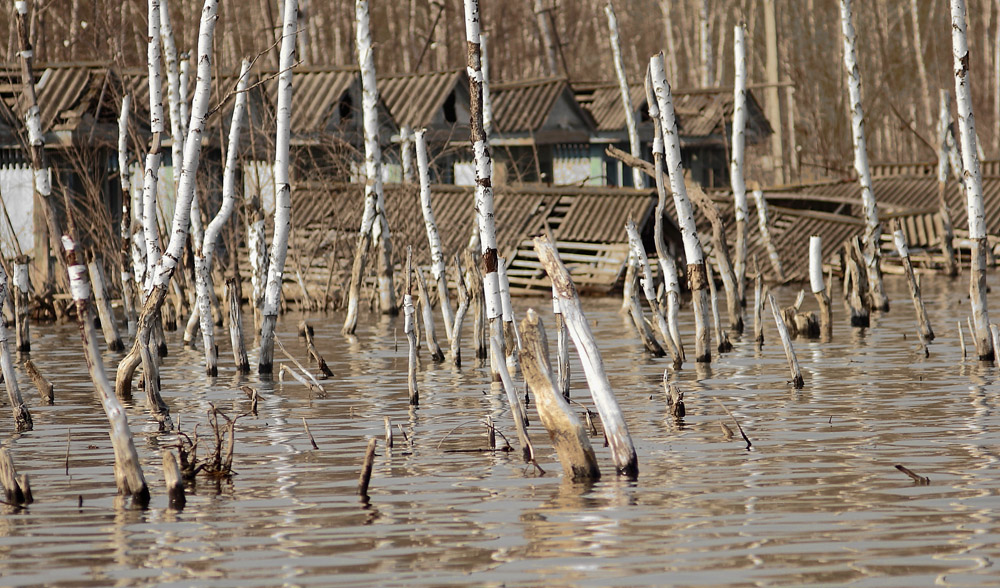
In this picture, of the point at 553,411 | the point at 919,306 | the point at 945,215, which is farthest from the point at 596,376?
the point at 945,215

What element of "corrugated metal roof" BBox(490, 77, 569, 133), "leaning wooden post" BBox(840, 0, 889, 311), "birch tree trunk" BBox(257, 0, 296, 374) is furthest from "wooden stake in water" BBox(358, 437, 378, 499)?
"corrugated metal roof" BBox(490, 77, 569, 133)

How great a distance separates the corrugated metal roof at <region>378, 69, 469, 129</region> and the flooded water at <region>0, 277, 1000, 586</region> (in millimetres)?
20143

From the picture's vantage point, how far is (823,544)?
259 inches

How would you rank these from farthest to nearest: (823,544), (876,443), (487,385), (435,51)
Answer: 1. (435,51)
2. (487,385)
3. (876,443)
4. (823,544)

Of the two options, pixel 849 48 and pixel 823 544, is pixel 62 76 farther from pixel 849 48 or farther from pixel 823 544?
pixel 823 544

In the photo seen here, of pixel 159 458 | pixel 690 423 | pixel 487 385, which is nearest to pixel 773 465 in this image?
pixel 690 423

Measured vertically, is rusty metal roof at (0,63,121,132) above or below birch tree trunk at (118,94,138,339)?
above

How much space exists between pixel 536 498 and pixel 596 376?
82cm

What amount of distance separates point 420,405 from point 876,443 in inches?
157

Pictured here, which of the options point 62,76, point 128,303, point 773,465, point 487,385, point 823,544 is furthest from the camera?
point 62,76

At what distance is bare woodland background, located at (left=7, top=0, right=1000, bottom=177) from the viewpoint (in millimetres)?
48375

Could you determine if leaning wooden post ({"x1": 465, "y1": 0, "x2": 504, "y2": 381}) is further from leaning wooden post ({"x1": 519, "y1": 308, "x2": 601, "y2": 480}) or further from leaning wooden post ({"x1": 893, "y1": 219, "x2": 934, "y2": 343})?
leaning wooden post ({"x1": 893, "y1": 219, "x2": 934, "y2": 343})

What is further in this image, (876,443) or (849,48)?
(849,48)

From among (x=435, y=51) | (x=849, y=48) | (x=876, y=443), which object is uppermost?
(x=435, y=51)
